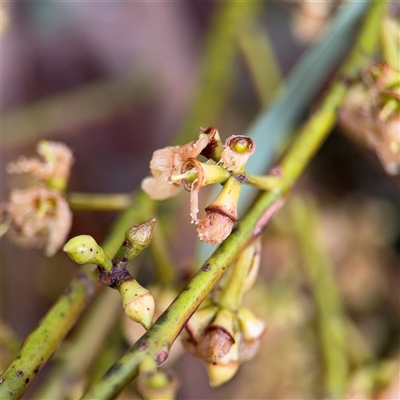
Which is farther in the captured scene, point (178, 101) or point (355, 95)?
point (178, 101)

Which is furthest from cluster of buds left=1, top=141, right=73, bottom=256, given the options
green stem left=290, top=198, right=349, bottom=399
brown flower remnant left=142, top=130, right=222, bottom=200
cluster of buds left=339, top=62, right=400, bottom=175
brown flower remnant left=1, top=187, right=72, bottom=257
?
green stem left=290, top=198, right=349, bottom=399

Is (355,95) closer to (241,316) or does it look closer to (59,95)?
(241,316)

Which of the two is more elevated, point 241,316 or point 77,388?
point 241,316

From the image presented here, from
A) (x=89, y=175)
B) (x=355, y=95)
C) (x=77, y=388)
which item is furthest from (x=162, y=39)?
(x=77, y=388)

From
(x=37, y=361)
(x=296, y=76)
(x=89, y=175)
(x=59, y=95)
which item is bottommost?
(x=89, y=175)

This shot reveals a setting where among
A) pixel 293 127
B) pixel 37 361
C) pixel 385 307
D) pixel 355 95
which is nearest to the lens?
pixel 37 361

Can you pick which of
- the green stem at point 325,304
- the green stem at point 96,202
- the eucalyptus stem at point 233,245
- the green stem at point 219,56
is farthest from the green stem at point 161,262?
the green stem at point 219,56

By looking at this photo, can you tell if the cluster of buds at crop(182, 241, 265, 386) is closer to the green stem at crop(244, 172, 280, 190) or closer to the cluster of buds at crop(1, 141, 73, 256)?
the green stem at crop(244, 172, 280, 190)
